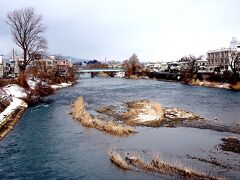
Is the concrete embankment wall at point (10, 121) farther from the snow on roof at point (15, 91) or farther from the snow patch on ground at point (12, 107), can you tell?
the snow on roof at point (15, 91)

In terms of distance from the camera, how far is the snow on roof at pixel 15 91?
43.0 m

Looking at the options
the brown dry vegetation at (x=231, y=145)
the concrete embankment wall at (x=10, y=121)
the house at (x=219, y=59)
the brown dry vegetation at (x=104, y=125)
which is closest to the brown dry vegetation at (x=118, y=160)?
the brown dry vegetation at (x=104, y=125)

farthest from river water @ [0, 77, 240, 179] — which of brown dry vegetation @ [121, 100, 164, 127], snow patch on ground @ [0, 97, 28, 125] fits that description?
brown dry vegetation @ [121, 100, 164, 127]

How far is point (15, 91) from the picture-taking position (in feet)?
147

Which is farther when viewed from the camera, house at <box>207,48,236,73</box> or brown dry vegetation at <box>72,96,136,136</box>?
house at <box>207,48,236,73</box>

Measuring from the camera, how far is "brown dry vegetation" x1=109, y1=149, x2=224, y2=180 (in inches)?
603

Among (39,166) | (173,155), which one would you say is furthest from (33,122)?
(173,155)

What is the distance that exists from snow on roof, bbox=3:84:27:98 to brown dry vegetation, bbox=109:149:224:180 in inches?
1091

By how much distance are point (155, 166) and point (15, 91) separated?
3213cm

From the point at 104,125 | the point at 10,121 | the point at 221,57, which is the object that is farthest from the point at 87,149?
the point at 221,57

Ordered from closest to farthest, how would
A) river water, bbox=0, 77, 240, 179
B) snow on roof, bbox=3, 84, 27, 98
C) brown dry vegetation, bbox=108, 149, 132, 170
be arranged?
river water, bbox=0, 77, 240, 179 → brown dry vegetation, bbox=108, 149, 132, 170 → snow on roof, bbox=3, 84, 27, 98

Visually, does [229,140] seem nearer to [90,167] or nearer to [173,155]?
[173,155]

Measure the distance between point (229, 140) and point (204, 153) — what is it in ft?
10.7

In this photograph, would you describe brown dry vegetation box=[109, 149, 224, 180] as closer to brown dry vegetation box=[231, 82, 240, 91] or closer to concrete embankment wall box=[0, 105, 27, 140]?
concrete embankment wall box=[0, 105, 27, 140]
